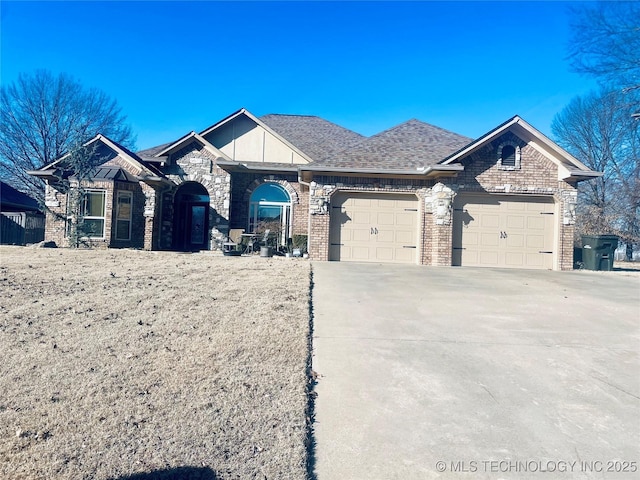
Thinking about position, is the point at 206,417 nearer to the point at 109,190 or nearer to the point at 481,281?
the point at 481,281

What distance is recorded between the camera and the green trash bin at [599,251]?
12055mm

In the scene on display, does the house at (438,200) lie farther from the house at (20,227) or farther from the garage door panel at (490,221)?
the house at (20,227)

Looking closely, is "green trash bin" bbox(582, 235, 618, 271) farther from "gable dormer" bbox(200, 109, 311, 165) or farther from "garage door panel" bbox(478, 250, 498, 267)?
"gable dormer" bbox(200, 109, 311, 165)

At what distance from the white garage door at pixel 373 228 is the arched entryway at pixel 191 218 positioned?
6.39 metres

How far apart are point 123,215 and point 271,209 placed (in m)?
5.55

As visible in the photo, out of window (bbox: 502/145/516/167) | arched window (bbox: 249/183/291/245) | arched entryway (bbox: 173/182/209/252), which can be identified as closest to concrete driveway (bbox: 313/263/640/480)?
window (bbox: 502/145/516/167)

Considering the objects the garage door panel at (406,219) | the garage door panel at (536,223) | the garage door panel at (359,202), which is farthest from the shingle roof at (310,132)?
the garage door panel at (536,223)

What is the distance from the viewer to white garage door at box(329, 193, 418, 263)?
1245cm

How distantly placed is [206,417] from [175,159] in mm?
14173

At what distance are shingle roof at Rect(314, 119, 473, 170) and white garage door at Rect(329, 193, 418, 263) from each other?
997 millimetres

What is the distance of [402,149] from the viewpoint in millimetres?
13523

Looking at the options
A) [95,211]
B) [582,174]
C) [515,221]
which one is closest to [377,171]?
[515,221]

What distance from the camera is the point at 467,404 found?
311cm

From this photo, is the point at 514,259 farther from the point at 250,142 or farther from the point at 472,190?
the point at 250,142
